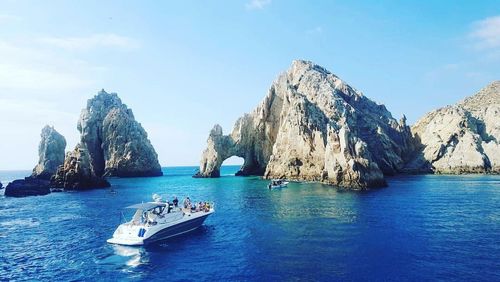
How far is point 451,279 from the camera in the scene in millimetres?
27469

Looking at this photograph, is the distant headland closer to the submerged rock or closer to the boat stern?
the submerged rock

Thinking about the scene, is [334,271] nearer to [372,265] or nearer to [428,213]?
[372,265]

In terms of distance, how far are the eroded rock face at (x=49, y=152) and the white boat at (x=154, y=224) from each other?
11168 cm

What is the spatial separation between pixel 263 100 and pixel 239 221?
10316cm

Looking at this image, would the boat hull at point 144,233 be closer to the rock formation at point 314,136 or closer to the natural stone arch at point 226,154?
the rock formation at point 314,136

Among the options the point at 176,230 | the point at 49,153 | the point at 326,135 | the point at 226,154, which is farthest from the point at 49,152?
the point at 176,230

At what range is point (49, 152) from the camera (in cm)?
14212

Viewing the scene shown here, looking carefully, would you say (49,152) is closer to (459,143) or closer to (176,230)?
(176,230)

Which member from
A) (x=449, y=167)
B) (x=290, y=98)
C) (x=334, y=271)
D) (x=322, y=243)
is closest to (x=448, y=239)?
(x=322, y=243)

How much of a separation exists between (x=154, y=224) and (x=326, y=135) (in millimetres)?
78854

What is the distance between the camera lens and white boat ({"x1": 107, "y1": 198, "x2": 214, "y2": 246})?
3978cm

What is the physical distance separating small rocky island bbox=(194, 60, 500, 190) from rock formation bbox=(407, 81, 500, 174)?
0.98 feet

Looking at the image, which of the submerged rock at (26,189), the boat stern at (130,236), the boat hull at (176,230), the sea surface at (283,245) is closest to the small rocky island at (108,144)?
the submerged rock at (26,189)

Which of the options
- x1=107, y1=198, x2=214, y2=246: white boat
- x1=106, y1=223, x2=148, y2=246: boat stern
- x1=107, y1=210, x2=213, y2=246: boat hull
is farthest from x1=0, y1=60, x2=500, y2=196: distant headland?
x1=106, y1=223, x2=148, y2=246: boat stern
